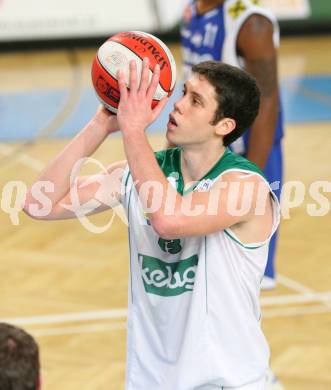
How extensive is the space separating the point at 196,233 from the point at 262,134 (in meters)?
2.40

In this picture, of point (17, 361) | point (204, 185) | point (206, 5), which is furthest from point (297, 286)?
point (17, 361)

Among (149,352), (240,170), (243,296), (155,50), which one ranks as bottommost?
(149,352)

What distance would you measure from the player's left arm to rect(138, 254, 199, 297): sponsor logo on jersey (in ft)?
7.13

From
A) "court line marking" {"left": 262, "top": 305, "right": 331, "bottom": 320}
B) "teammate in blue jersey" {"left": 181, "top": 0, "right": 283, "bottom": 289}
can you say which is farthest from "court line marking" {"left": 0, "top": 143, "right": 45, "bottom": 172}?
"teammate in blue jersey" {"left": 181, "top": 0, "right": 283, "bottom": 289}

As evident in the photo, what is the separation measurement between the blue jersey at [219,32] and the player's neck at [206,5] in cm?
2

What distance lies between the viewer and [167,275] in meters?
3.72

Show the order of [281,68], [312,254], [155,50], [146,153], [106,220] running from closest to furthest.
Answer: [146,153], [155,50], [312,254], [106,220], [281,68]

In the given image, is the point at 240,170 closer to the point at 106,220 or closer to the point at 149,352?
the point at 149,352

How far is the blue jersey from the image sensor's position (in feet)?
18.7

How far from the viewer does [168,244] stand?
3.72 meters

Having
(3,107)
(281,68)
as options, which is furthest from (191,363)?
(281,68)

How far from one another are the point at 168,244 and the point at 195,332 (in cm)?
34

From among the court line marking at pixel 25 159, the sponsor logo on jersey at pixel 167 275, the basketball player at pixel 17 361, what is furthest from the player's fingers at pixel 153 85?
the court line marking at pixel 25 159

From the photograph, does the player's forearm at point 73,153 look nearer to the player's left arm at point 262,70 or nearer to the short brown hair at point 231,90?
the short brown hair at point 231,90
